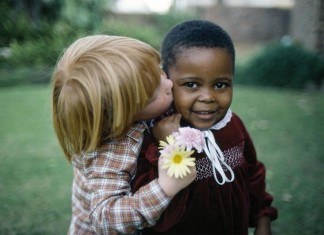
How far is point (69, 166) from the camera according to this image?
16.0 feet

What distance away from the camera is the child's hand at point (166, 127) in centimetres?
161

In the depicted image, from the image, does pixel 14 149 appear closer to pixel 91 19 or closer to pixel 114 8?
pixel 91 19

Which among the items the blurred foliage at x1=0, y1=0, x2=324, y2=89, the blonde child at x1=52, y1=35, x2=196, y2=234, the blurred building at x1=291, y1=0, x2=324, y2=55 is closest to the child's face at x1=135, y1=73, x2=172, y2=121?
the blonde child at x1=52, y1=35, x2=196, y2=234

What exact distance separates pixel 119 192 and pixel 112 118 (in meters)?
0.30

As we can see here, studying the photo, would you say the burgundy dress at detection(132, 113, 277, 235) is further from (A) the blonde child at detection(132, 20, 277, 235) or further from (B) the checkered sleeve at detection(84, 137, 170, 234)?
(B) the checkered sleeve at detection(84, 137, 170, 234)

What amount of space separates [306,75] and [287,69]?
2.21ft

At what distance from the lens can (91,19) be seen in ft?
55.0

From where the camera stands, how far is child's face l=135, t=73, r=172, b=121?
157 cm

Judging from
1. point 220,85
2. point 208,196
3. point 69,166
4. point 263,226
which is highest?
point 220,85

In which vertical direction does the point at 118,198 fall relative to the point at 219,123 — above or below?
below

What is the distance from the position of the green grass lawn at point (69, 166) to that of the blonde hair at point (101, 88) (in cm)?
90

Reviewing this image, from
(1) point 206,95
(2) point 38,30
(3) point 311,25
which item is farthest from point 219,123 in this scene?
(2) point 38,30

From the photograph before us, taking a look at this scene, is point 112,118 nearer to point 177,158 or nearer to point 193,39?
point 177,158

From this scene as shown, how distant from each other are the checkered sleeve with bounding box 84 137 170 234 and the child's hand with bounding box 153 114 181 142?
0.63 ft
